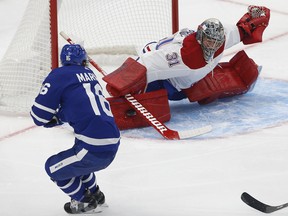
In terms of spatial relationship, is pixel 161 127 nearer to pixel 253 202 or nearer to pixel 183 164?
pixel 183 164

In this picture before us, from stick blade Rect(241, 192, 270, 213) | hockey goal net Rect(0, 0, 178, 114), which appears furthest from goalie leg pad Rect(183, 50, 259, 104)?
stick blade Rect(241, 192, 270, 213)

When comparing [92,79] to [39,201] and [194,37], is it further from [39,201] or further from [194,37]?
[194,37]

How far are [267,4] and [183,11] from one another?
29.2 inches

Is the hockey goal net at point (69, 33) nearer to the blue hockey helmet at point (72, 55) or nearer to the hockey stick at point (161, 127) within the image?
the hockey stick at point (161, 127)

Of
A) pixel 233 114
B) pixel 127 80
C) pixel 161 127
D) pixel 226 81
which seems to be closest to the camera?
pixel 161 127

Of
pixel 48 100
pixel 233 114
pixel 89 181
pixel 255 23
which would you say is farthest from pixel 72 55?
pixel 255 23

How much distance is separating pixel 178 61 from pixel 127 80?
30 centimetres

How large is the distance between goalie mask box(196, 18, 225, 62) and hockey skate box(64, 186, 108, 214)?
128 cm

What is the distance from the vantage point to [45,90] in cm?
326

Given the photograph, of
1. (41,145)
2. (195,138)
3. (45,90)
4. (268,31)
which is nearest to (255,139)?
(195,138)

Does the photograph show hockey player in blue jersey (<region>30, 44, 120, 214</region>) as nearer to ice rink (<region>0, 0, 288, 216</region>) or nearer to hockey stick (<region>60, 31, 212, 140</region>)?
ice rink (<region>0, 0, 288, 216</region>)

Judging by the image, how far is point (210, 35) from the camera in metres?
4.47

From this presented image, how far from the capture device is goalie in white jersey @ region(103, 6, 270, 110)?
14.9 ft

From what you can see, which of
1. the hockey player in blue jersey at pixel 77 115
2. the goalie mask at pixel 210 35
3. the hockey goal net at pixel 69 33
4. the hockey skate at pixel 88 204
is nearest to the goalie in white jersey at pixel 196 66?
the goalie mask at pixel 210 35
